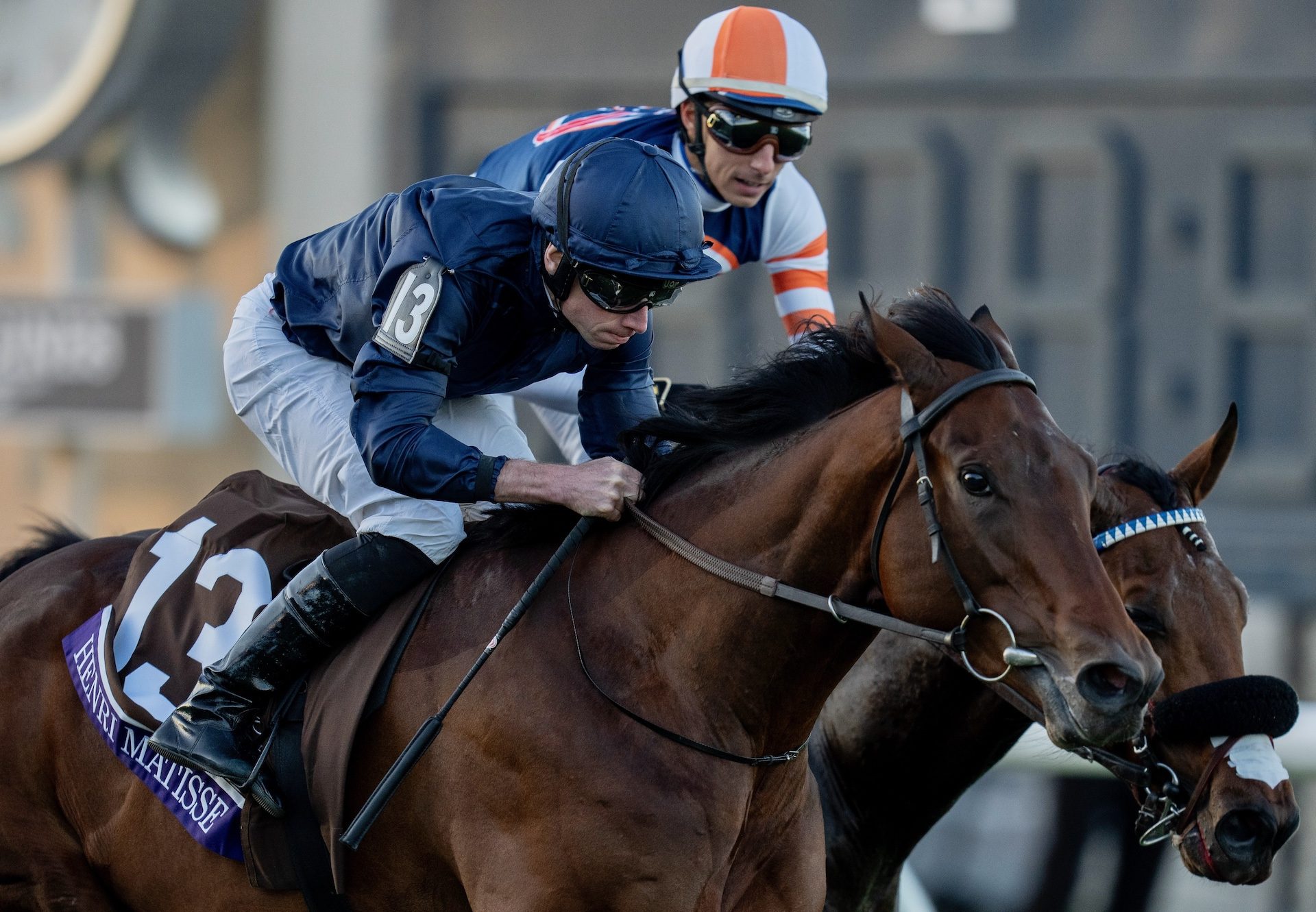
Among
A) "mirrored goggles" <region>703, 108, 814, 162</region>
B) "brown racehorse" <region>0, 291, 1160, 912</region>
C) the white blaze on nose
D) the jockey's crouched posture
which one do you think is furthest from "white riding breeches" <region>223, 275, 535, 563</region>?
the white blaze on nose

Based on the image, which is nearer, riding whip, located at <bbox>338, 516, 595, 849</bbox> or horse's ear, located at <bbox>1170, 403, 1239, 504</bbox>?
riding whip, located at <bbox>338, 516, 595, 849</bbox>

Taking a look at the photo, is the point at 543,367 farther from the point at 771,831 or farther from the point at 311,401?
the point at 771,831

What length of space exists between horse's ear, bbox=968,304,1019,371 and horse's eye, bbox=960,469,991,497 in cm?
25

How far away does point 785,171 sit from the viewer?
388cm

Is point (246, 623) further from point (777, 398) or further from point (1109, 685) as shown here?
point (1109, 685)

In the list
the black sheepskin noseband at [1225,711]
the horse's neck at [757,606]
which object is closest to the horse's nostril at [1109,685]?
the horse's neck at [757,606]

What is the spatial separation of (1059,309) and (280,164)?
12.6 ft

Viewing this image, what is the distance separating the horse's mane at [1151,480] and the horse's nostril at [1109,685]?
0.97 metres

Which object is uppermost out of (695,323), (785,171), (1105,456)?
(785,171)

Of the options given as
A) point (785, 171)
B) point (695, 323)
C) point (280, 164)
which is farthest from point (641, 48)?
point (785, 171)

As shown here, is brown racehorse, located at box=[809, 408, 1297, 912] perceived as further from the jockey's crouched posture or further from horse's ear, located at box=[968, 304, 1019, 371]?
the jockey's crouched posture

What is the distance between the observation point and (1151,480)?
3.22 m

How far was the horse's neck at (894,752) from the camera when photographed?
3285 mm

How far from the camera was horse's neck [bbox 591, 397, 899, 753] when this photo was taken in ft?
8.64
